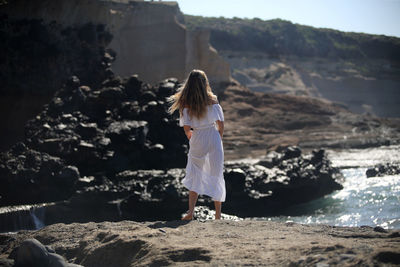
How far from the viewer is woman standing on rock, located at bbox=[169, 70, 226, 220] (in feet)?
18.4

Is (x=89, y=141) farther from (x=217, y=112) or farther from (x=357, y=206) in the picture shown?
(x=217, y=112)

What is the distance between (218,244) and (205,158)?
155 centimetres

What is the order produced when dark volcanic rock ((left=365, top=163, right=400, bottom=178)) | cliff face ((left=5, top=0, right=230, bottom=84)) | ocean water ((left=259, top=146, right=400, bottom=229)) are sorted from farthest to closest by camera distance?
cliff face ((left=5, top=0, right=230, bottom=84)) < dark volcanic rock ((left=365, top=163, right=400, bottom=178)) < ocean water ((left=259, top=146, right=400, bottom=229))

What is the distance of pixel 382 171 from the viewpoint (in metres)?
17.2

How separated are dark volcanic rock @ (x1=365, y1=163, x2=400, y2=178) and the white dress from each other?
12247mm

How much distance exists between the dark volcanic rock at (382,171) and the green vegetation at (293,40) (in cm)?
4105

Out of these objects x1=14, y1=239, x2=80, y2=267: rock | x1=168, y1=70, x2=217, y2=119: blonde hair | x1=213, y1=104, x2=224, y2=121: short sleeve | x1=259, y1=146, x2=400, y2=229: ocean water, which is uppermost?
x1=168, y1=70, x2=217, y2=119: blonde hair

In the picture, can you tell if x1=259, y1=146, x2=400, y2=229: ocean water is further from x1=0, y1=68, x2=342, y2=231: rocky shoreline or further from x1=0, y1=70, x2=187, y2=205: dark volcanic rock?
Result: x1=0, y1=70, x2=187, y2=205: dark volcanic rock

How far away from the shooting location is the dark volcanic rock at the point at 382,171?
16.9 m

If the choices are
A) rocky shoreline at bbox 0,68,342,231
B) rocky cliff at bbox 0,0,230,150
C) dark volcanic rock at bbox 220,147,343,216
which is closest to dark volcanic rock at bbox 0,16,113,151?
rocky cliff at bbox 0,0,230,150

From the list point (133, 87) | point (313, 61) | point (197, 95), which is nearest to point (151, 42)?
point (133, 87)

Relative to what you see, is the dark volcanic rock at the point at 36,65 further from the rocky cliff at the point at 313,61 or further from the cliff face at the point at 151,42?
the rocky cliff at the point at 313,61

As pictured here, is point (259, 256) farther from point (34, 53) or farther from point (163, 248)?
point (34, 53)

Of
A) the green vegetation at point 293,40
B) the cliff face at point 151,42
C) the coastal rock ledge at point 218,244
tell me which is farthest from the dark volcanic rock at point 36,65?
the green vegetation at point 293,40
